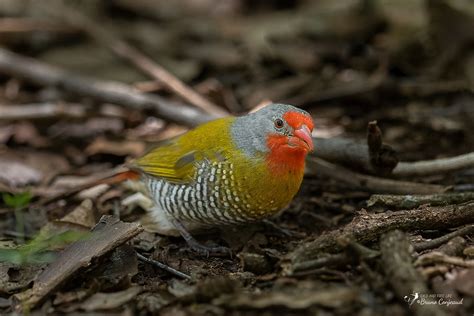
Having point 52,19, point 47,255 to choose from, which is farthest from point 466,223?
point 52,19

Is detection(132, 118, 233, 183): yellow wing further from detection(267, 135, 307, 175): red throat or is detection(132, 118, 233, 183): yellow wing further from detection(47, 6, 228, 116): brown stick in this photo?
detection(47, 6, 228, 116): brown stick

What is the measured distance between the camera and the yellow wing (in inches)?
167

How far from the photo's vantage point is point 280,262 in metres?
3.19

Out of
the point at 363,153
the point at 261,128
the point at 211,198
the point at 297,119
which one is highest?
the point at 297,119

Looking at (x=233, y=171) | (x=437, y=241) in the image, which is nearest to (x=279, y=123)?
(x=233, y=171)

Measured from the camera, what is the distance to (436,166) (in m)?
4.23

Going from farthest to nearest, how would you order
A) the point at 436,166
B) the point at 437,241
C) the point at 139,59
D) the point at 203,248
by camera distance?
the point at 139,59, the point at 436,166, the point at 203,248, the point at 437,241

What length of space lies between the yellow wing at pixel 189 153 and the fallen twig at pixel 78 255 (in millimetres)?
783

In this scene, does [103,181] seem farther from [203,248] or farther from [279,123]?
[279,123]

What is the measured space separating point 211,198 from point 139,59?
9.83 ft

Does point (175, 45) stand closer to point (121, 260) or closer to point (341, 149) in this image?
point (341, 149)

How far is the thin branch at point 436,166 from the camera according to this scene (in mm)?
4070

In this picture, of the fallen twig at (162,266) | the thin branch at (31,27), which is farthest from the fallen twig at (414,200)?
the thin branch at (31,27)

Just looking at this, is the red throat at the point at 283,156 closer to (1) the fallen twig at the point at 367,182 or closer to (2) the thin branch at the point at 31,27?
(1) the fallen twig at the point at 367,182
